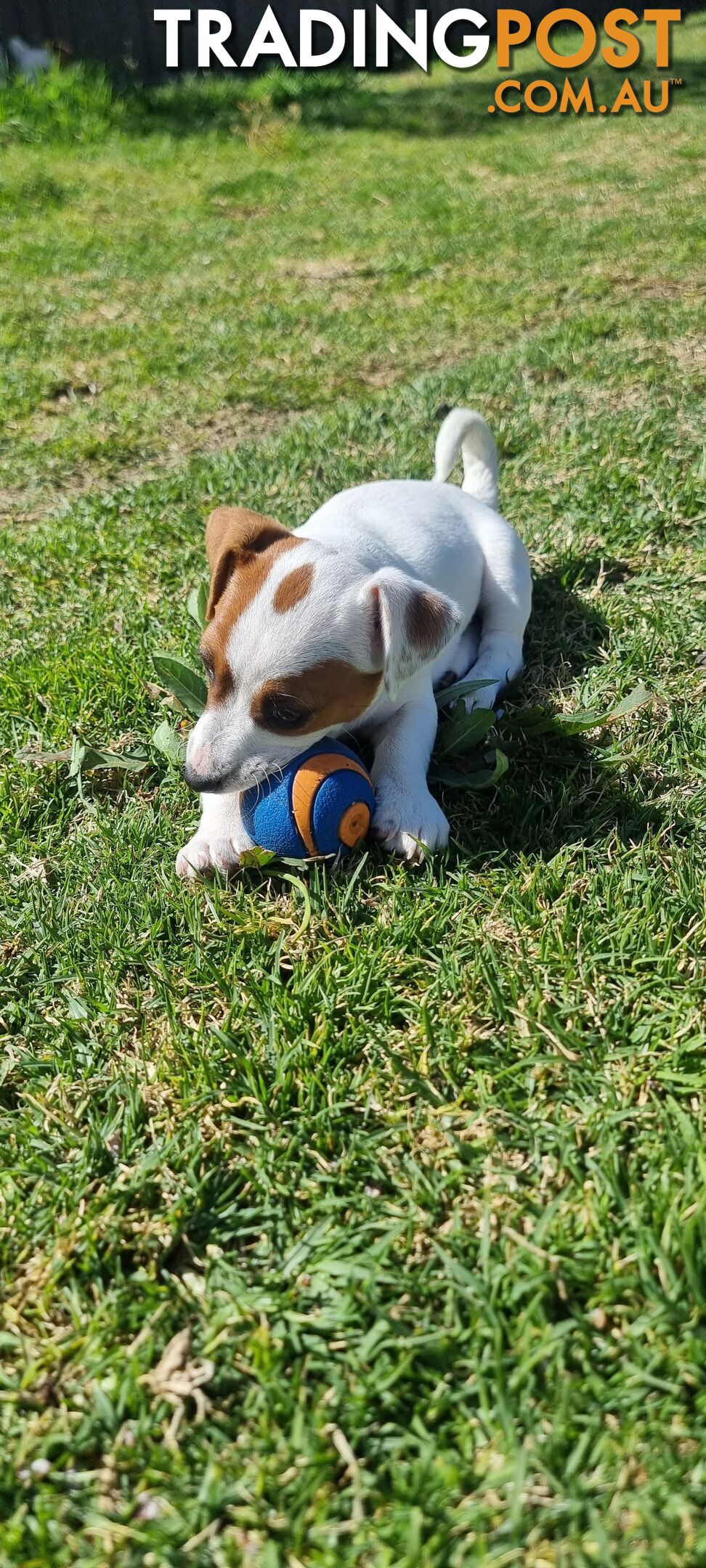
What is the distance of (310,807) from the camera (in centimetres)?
268

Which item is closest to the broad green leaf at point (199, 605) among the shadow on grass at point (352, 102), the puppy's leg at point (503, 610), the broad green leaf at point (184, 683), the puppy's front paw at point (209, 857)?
the broad green leaf at point (184, 683)

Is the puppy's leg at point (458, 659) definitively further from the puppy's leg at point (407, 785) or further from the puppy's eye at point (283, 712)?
the puppy's eye at point (283, 712)

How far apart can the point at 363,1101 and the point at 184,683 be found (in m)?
1.49

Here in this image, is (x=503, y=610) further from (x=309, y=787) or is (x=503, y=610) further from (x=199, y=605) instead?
(x=309, y=787)

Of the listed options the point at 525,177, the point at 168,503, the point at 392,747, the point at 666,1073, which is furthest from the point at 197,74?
the point at 666,1073

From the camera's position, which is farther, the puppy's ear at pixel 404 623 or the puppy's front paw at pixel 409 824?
the puppy's front paw at pixel 409 824

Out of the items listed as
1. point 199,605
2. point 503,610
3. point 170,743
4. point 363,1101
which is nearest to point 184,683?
point 170,743

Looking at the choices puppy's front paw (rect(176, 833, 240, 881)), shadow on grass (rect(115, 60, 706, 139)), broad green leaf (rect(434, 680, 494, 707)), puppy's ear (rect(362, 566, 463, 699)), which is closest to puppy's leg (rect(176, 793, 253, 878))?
puppy's front paw (rect(176, 833, 240, 881))

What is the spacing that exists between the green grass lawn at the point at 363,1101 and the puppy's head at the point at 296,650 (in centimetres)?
38

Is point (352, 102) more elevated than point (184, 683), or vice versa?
point (352, 102)

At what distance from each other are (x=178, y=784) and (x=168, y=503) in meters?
2.24

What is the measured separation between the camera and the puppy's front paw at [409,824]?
9.21 feet

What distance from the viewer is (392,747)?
2975mm

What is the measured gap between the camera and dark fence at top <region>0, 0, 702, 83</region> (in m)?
14.1
